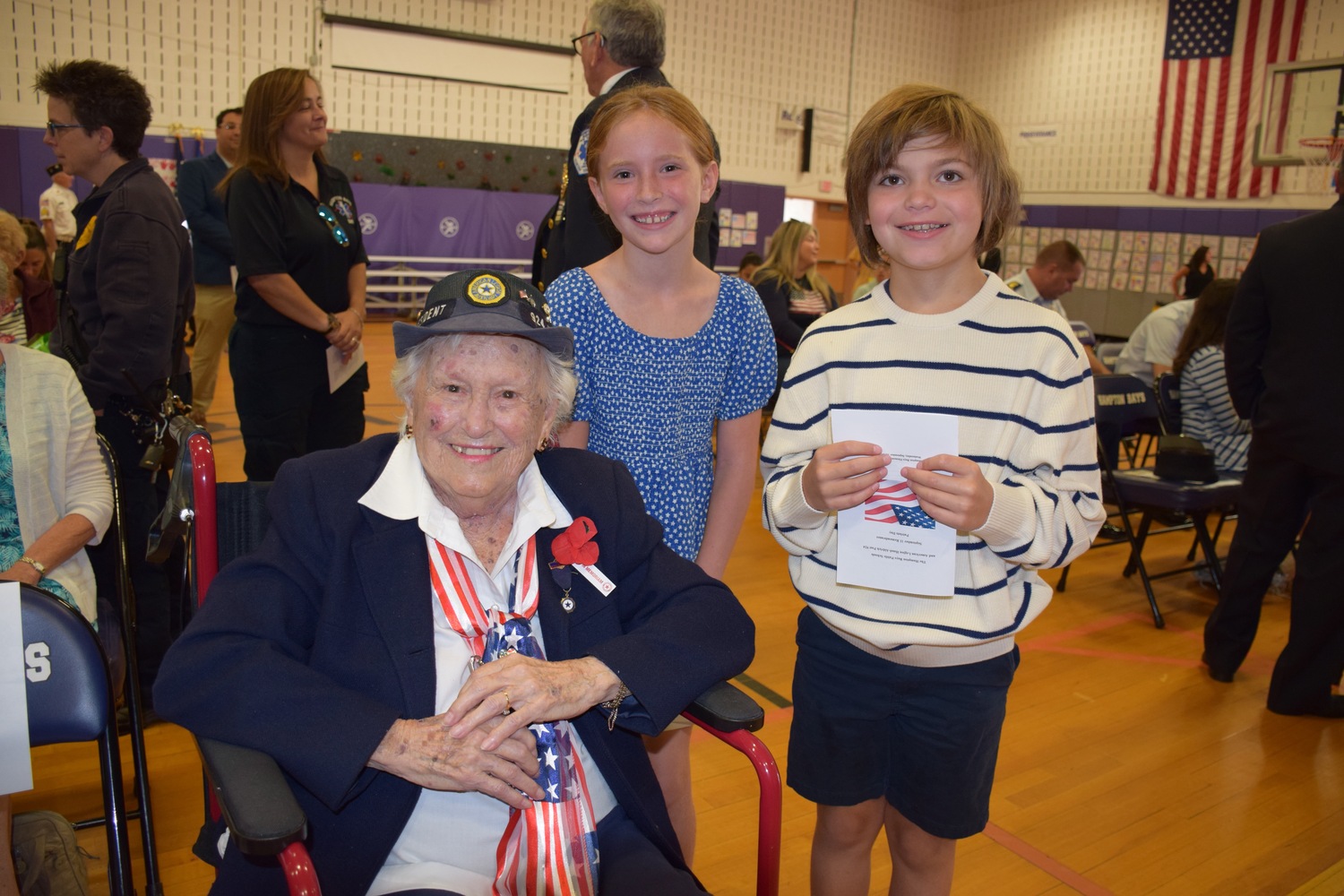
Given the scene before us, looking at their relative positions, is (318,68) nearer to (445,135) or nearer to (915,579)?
(445,135)

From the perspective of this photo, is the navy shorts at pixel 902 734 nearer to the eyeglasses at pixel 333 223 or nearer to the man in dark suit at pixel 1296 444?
the man in dark suit at pixel 1296 444

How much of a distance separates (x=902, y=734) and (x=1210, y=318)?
3.85 meters

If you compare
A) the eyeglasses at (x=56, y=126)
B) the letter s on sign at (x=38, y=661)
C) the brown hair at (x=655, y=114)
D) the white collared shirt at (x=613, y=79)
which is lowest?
the letter s on sign at (x=38, y=661)

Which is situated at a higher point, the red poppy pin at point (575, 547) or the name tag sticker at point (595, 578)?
the red poppy pin at point (575, 547)

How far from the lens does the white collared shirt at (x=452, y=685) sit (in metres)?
1.42

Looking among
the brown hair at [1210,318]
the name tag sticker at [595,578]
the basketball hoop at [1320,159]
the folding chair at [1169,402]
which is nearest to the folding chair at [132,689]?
the name tag sticker at [595,578]

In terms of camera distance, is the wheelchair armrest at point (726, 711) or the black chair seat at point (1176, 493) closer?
the wheelchair armrest at point (726, 711)

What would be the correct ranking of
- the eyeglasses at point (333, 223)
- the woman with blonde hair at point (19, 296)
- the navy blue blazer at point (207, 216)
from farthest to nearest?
the navy blue blazer at point (207, 216) → the eyeglasses at point (333, 223) → the woman with blonde hair at point (19, 296)

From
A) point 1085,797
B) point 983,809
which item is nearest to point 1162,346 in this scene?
point 1085,797

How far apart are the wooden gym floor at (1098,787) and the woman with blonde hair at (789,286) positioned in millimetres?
2597

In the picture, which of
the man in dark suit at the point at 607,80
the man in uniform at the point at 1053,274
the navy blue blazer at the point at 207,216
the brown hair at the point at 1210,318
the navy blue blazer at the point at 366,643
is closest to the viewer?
the navy blue blazer at the point at 366,643

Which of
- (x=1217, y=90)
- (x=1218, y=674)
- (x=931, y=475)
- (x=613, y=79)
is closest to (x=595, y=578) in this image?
(x=931, y=475)

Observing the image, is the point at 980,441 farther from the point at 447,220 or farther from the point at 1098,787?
the point at 447,220

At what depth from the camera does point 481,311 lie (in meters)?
1.50
